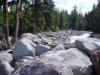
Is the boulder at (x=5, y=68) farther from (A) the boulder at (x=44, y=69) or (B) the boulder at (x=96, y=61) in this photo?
(A) the boulder at (x=44, y=69)

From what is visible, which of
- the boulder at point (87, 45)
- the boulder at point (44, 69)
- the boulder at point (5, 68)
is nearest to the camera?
the boulder at point (44, 69)

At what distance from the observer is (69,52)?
32.4 feet

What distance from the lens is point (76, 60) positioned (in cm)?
940

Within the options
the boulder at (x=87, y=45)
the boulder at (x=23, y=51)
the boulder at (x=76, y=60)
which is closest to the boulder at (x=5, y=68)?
the boulder at (x=23, y=51)

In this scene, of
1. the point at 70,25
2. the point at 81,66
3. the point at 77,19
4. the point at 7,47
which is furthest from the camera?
the point at 70,25

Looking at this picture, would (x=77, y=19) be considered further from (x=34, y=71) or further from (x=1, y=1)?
(x=34, y=71)

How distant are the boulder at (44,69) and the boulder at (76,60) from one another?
6.47ft

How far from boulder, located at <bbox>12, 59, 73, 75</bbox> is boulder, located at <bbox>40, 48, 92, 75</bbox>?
1973 millimetres

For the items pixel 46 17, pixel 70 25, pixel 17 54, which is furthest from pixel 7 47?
pixel 70 25

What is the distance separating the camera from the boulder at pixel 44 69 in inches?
240

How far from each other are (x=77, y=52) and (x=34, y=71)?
412 cm

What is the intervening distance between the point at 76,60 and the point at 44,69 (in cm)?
336

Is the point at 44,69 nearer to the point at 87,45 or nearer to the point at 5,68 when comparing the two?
the point at 5,68

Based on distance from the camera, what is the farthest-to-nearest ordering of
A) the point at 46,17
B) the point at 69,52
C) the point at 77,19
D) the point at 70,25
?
the point at 70,25
the point at 77,19
the point at 46,17
the point at 69,52
